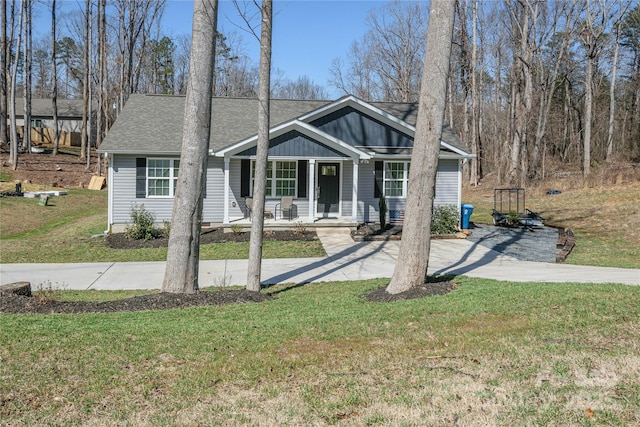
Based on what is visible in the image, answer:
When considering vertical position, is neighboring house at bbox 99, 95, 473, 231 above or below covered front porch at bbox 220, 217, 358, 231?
above

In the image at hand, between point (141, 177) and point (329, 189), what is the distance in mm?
6539

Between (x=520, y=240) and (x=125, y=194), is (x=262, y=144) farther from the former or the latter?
(x=520, y=240)

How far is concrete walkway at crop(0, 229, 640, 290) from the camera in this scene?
36.4ft

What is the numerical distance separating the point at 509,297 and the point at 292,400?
4551 mm

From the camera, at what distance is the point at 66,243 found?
1672cm

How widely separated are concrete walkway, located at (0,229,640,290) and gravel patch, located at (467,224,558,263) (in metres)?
0.72

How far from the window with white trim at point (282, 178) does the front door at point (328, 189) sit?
977 millimetres

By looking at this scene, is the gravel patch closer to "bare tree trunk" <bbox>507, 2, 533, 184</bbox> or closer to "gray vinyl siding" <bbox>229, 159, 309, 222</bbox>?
"gray vinyl siding" <bbox>229, 159, 309, 222</bbox>

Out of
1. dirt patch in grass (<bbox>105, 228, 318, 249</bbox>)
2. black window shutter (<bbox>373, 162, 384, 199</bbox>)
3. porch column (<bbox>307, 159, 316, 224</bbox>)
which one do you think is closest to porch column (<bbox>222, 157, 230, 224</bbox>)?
dirt patch in grass (<bbox>105, 228, 318, 249</bbox>)

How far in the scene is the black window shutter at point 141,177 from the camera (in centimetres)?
1866

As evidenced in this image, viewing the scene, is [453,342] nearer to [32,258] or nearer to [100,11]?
[32,258]

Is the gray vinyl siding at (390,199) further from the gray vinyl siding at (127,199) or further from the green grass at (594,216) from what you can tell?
the gray vinyl siding at (127,199)

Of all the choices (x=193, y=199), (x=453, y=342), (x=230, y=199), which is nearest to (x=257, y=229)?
(x=193, y=199)

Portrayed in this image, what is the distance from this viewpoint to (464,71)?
135 ft
